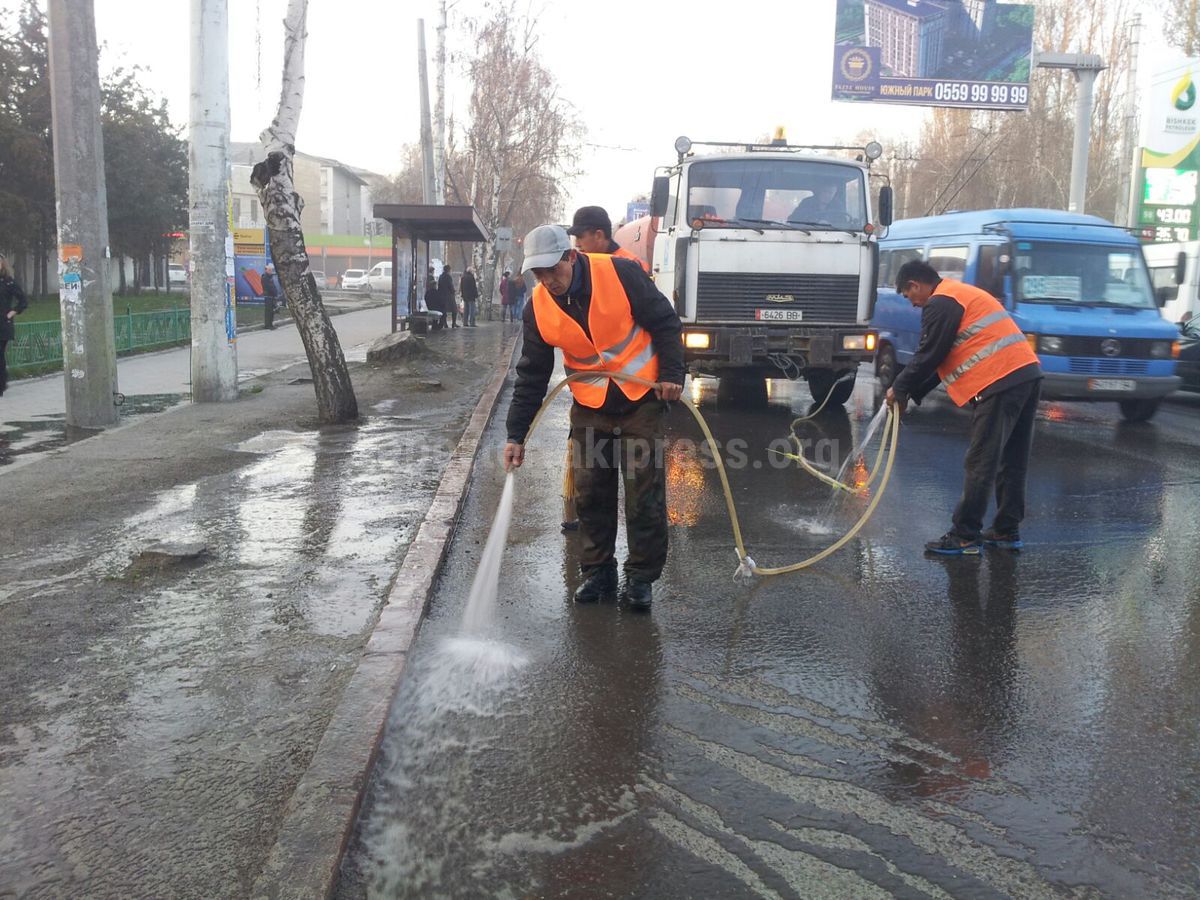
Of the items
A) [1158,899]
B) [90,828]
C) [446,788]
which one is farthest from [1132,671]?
[90,828]

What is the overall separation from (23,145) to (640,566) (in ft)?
114

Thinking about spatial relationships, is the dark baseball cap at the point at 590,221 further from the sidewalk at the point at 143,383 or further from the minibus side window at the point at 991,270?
the minibus side window at the point at 991,270

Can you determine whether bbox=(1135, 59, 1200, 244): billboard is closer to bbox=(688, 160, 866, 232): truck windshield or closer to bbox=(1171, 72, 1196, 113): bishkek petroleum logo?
bbox=(1171, 72, 1196, 113): bishkek petroleum logo

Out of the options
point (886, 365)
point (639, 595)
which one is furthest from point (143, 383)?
point (639, 595)

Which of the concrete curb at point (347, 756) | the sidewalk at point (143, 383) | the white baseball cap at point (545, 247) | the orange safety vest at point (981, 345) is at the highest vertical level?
the white baseball cap at point (545, 247)

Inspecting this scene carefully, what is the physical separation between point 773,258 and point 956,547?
5.76 meters

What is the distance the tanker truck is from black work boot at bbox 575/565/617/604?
6089 millimetres

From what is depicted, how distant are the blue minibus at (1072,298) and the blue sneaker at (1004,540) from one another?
5.72 m

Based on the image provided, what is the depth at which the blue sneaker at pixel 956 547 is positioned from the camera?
6.40 metres

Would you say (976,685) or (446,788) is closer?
(446,788)

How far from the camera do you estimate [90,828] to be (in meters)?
3.11

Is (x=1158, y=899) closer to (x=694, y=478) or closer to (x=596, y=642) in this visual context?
(x=596, y=642)

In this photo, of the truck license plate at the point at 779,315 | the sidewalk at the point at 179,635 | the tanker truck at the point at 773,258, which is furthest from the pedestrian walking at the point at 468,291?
the sidewalk at the point at 179,635

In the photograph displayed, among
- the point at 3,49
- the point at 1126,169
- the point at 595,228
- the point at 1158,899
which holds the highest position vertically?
the point at 3,49
